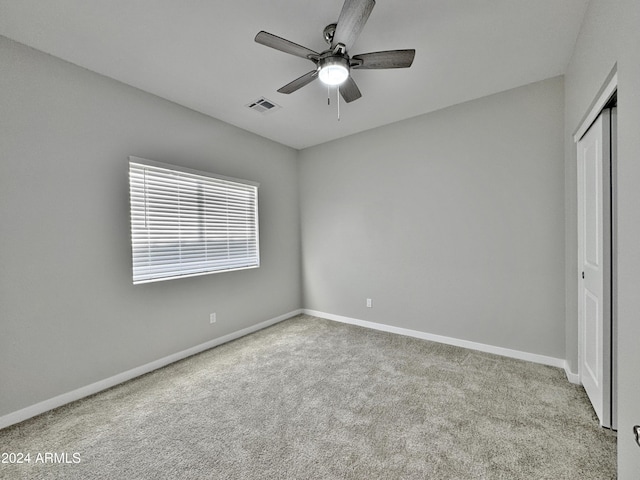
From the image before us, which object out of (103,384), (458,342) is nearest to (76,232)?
(103,384)

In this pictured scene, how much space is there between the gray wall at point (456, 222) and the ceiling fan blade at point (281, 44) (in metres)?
2.00

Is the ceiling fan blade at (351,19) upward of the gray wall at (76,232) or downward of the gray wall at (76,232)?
upward

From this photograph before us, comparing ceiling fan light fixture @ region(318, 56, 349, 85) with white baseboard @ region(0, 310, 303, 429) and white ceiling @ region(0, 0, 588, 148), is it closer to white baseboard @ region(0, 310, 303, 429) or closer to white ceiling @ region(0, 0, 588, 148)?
white ceiling @ region(0, 0, 588, 148)

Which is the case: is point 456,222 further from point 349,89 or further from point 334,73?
point 334,73

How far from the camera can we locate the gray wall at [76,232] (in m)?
1.97

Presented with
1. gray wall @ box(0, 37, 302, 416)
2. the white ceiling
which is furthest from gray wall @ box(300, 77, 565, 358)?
gray wall @ box(0, 37, 302, 416)

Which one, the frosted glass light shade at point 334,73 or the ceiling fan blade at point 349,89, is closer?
the frosted glass light shade at point 334,73

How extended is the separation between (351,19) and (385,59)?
409mm

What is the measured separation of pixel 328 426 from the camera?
6.08 ft

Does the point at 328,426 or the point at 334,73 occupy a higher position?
the point at 334,73

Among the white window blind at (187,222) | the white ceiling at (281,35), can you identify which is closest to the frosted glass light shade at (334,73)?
the white ceiling at (281,35)

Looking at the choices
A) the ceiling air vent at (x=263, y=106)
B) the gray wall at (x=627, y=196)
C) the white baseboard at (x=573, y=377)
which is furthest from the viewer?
the ceiling air vent at (x=263, y=106)

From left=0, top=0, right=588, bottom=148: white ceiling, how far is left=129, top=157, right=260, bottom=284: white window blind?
2.82ft

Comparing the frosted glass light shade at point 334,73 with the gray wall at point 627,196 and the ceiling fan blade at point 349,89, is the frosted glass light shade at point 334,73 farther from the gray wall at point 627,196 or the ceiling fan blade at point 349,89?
the gray wall at point 627,196
